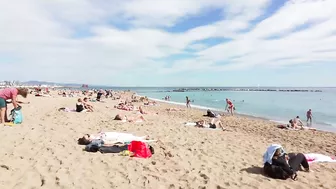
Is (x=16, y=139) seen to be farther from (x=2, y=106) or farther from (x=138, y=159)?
(x=138, y=159)

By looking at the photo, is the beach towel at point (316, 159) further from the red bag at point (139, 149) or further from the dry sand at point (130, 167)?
the red bag at point (139, 149)

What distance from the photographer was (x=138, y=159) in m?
6.18

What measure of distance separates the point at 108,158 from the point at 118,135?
1.30m

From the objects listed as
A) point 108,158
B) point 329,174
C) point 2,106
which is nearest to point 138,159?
point 108,158

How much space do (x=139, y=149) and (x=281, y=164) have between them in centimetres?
330

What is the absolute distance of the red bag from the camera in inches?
253

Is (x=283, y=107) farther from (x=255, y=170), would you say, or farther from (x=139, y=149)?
(x=139, y=149)

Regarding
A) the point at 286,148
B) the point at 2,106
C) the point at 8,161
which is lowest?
the point at 286,148

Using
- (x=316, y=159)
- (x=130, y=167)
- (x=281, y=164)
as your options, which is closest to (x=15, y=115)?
(x=130, y=167)

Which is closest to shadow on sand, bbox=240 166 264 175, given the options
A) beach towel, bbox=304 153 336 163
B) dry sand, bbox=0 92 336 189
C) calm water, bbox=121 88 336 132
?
dry sand, bbox=0 92 336 189

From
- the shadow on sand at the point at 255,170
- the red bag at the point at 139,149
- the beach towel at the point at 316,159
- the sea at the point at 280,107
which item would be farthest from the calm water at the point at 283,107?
the red bag at the point at 139,149

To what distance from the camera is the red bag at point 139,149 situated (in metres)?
6.42

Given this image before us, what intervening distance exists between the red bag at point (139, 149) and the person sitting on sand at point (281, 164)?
9.15 ft

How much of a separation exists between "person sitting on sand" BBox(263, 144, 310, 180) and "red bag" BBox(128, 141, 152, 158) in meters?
2.79
